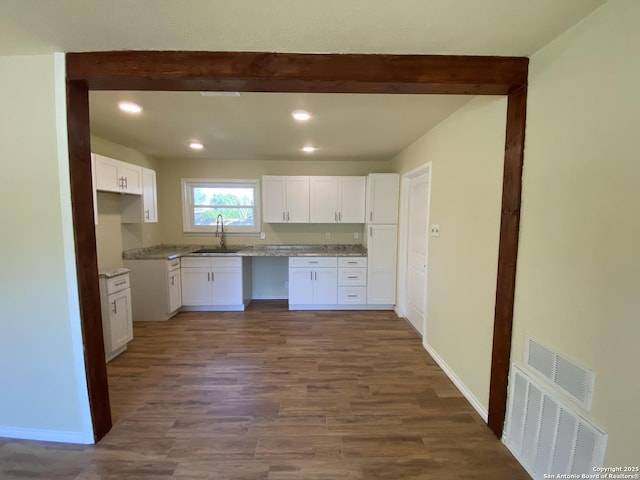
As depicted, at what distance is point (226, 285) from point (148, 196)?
5.43 ft

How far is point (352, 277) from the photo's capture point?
4168 millimetres

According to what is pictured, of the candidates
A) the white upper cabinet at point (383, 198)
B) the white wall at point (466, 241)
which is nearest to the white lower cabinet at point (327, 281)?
the white upper cabinet at point (383, 198)

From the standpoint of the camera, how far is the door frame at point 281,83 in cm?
150

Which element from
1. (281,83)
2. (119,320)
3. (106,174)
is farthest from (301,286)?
(281,83)

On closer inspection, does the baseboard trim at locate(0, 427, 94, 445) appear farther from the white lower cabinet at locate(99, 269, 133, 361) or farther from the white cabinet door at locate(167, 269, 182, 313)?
the white cabinet door at locate(167, 269, 182, 313)

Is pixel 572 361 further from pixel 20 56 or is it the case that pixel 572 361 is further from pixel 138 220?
pixel 138 220

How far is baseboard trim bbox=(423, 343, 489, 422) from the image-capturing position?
1.99 metres

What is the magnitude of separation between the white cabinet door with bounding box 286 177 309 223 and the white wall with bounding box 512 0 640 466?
3161mm

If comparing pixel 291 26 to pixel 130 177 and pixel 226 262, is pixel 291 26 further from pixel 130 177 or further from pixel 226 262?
pixel 226 262

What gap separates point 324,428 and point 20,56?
2.94 metres

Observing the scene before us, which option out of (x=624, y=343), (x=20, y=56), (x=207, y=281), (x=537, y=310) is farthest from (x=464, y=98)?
(x=207, y=281)

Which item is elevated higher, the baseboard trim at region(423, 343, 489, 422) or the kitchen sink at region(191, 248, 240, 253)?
the kitchen sink at region(191, 248, 240, 253)

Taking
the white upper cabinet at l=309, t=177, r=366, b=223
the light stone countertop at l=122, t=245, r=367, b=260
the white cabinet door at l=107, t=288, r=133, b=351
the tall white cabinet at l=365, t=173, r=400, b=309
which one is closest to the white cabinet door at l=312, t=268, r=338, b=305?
the light stone countertop at l=122, t=245, r=367, b=260

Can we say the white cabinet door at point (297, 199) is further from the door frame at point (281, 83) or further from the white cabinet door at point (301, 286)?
the door frame at point (281, 83)
